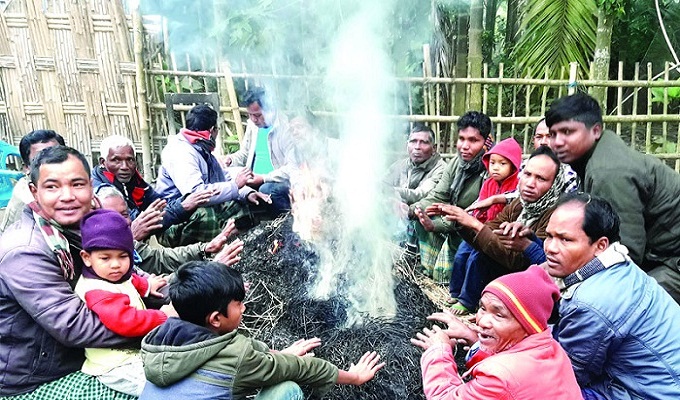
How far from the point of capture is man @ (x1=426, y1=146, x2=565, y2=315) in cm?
408

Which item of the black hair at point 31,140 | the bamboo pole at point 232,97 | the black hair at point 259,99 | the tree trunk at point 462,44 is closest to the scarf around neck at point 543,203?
the black hair at point 259,99

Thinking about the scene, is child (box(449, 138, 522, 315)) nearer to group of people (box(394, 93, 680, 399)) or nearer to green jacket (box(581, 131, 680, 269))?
group of people (box(394, 93, 680, 399))

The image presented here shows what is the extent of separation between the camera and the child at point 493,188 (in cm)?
477

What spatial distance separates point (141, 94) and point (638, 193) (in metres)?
7.48

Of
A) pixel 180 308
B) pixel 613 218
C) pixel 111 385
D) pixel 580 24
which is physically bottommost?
pixel 111 385

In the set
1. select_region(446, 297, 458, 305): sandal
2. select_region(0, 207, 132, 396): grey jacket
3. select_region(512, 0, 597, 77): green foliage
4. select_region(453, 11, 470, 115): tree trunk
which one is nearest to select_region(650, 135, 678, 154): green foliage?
select_region(512, 0, 597, 77): green foliage

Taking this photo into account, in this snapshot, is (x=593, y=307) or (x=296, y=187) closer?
(x=593, y=307)

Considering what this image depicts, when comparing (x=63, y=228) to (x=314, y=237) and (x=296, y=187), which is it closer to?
(x=314, y=237)

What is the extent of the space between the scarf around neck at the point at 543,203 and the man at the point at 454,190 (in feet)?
3.43

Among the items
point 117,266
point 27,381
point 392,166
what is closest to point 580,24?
point 392,166

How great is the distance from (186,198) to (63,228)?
2.62 m

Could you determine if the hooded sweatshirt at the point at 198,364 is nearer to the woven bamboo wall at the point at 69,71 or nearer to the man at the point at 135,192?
the man at the point at 135,192

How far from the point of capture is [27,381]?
259 centimetres

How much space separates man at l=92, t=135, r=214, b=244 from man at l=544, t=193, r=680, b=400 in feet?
12.7
